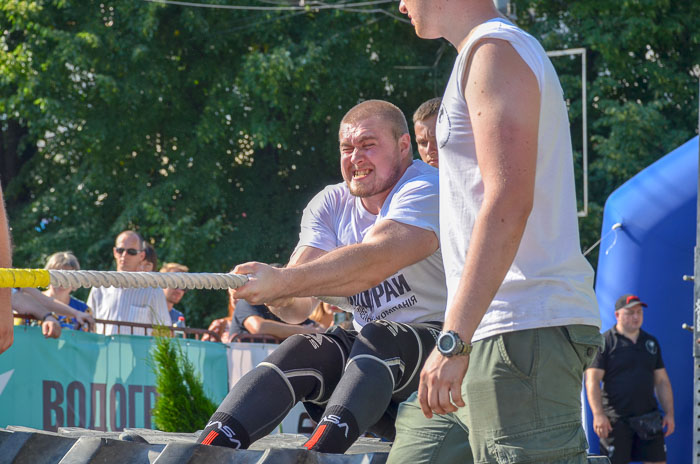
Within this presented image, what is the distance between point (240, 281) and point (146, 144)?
52.6 ft

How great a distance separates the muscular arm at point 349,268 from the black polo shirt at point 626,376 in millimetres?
6124

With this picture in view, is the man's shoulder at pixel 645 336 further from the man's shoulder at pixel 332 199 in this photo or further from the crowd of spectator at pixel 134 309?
the man's shoulder at pixel 332 199

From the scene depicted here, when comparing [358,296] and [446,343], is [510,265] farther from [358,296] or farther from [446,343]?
[358,296]

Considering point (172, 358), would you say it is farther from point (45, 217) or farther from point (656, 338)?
point (45, 217)

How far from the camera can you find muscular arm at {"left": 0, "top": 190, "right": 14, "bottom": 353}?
270cm

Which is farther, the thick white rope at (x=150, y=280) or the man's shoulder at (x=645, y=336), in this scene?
the man's shoulder at (x=645, y=336)

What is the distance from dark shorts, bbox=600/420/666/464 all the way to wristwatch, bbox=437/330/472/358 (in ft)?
23.7

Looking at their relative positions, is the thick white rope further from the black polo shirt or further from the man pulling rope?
the black polo shirt

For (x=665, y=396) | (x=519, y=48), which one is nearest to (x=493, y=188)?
(x=519, y=48)

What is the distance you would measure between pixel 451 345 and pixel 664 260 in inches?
312

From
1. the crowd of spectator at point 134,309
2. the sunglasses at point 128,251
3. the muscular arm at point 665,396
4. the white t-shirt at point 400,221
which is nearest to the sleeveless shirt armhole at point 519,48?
the white t-shirt at point 400,221

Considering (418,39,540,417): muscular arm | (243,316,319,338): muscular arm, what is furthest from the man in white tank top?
(243,316,319,338): muscular arm

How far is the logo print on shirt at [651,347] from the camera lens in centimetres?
901

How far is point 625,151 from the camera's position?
1603 centimetres
